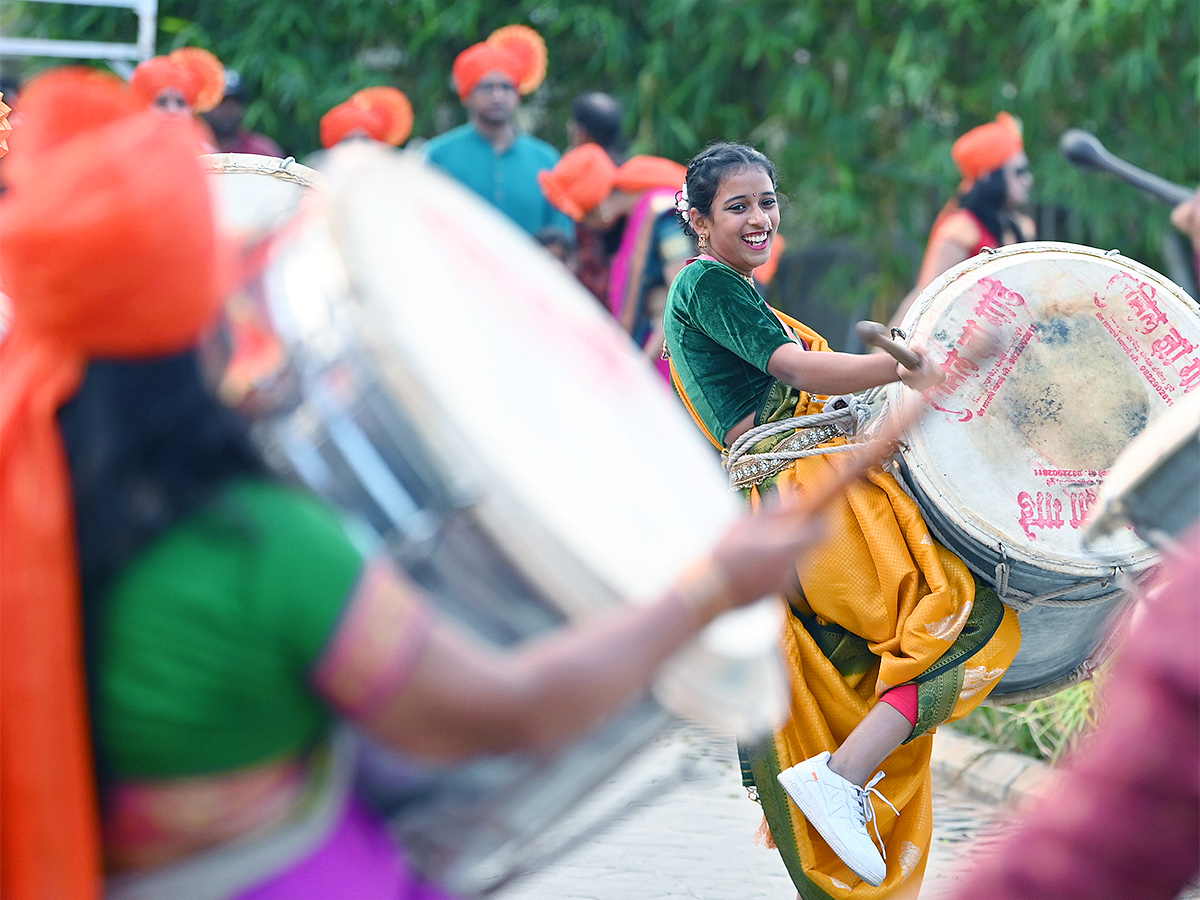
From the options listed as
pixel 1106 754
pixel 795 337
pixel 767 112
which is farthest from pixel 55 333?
pixel 767 112

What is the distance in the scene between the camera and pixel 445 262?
1.58 meters

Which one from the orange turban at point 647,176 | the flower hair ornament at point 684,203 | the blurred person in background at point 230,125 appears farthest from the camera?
the blurred person in background at point 230,125

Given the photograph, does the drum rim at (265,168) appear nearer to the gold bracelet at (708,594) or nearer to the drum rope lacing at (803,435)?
the drum rope lacing at (803,435)

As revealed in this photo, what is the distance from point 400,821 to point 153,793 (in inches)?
11.0

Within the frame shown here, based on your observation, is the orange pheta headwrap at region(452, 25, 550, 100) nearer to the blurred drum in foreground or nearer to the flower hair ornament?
the flower hair ornament

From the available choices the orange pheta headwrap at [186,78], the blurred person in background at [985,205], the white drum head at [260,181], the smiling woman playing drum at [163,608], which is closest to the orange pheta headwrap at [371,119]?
the orange pheta headwrap at [186,78]

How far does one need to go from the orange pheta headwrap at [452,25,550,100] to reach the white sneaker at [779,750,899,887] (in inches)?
178

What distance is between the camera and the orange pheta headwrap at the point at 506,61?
22.7 ft

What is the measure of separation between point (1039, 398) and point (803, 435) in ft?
1.66

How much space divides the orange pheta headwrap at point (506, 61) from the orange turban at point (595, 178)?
1110 millimetres

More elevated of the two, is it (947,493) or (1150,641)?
(1150,641)

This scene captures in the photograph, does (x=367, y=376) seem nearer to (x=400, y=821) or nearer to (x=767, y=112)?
(x=400, y=821)

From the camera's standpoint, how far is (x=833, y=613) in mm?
3283

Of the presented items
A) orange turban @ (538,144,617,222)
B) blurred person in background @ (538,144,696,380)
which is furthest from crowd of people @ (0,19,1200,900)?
orange turban @ (538,144,617,222)
